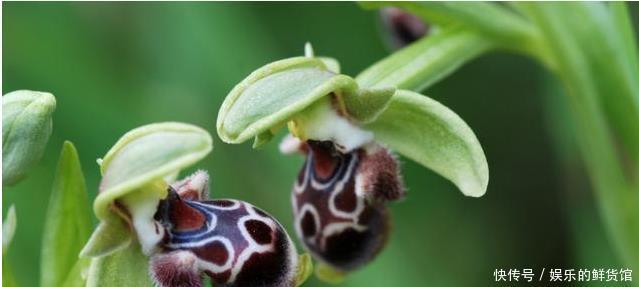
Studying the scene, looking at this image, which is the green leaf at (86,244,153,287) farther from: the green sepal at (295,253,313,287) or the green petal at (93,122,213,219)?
the green sepal at (295,253,313,287)

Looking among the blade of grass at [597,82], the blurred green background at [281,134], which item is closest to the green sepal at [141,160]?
the blade of grass at [597,82]

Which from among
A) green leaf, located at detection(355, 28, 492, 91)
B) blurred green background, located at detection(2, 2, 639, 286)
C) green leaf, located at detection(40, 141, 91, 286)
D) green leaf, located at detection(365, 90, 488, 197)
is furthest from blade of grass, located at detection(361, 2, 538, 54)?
blurred green background, located at detection(2, 2, 639, 286)

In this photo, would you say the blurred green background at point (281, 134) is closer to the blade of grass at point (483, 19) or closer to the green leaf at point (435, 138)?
the blade of grass at point (483, 19)

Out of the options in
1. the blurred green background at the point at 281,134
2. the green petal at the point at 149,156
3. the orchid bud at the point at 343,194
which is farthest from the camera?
the blurred green background at the point at 281,134

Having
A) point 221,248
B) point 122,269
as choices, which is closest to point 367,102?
point 221,248

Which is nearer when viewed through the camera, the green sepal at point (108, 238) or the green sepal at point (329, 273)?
the green sepal at point (108, 238)

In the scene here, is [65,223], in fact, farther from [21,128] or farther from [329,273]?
[329,273]
